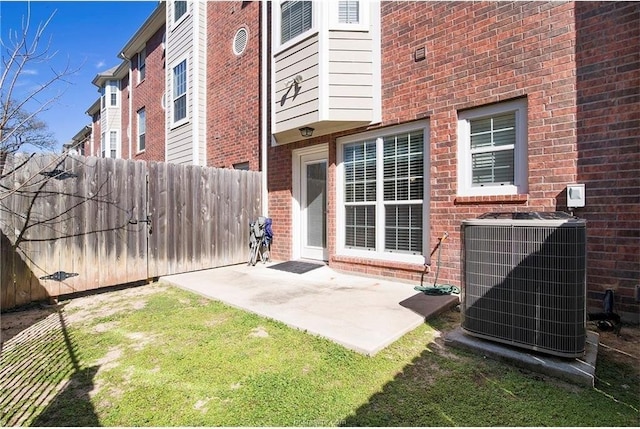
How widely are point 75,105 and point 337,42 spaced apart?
428 centimetres

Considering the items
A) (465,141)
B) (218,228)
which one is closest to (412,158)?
(465,141)

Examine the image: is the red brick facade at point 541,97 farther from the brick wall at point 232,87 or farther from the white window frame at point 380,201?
the brick wall at point 232,87

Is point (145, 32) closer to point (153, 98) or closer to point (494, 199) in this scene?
point (153, 98)

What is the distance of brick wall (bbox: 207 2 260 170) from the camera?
329 inches

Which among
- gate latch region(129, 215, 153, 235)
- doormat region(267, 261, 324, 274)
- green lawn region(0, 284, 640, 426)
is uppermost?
gate latch region(129, 215, 153, 235)

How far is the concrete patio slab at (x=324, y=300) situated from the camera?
3354 mm

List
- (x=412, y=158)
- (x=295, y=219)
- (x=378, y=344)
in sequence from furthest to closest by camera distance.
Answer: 1. (x=295, y=219)
2. (x=412, y=158)
3. (x=378, y=344)

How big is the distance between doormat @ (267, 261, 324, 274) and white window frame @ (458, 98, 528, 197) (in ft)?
10.6

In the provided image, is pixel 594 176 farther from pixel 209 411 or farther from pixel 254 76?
pixel 254 76

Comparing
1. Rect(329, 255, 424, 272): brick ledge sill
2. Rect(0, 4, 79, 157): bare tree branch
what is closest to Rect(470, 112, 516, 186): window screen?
Rect(329, 255, 424, 272): brick ledge sill

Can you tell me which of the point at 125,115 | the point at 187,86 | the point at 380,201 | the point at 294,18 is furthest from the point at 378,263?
the point at 125,115

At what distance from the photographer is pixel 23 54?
3355mm

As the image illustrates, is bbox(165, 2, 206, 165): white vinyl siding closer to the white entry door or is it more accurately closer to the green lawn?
the white entry door

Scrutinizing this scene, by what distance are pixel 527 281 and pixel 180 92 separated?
1152 centimetres
